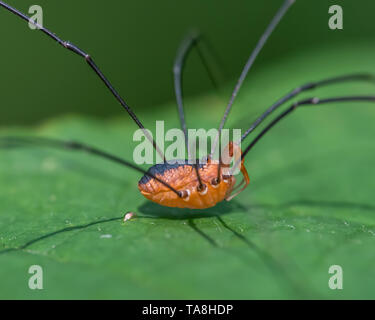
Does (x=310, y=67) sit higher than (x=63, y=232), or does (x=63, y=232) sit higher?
(x=310, y=67)

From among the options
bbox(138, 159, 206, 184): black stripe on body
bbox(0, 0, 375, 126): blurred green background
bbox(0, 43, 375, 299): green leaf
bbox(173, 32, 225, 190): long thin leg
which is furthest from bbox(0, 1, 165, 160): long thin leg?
bbox(0, 0, 375, 126): blurred green background

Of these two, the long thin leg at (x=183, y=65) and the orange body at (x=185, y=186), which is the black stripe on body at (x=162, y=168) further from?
the long thin leg at (x=183, y=65)

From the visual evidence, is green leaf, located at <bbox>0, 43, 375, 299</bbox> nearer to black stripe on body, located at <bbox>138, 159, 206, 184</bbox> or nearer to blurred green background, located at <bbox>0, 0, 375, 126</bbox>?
black stripe on body, located at <bbox>138, 159, 206, 184</bbox>

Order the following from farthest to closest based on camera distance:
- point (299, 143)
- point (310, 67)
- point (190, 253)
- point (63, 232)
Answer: point (310, 67) → point (299, 143) → point (63, 232) → point (190, 253)

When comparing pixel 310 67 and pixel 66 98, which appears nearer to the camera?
pixel 310 67

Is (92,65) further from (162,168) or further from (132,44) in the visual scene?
(132,44)

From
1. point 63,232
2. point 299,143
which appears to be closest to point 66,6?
point 299,143

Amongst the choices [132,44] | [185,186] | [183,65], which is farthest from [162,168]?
[132,44]

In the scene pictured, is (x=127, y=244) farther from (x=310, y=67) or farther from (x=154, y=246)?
(x=310, y=67)
